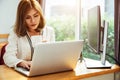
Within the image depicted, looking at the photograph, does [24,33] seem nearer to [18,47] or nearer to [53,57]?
[18,47]

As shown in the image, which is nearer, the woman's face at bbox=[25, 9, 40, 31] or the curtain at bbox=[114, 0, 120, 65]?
the woman's face at bbox=[25, 9, 40, 31]

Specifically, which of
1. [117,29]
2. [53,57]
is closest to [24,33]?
[53,57]

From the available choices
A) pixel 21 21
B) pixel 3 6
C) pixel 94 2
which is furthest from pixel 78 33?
pixel 21 21

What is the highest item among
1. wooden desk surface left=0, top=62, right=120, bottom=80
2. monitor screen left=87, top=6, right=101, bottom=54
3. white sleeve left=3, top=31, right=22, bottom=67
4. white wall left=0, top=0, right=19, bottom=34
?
white wall left=0, top=0, right=19, bottom=34

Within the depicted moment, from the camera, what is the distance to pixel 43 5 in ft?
9.99

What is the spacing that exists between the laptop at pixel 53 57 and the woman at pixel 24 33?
0.27 meters

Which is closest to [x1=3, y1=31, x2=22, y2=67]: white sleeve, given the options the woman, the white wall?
the woman

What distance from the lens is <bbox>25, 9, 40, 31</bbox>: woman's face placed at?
1611 millimetres

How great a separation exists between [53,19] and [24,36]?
1.53 m

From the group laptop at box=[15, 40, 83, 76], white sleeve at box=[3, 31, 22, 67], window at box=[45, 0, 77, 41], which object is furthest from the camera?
window at box=[45, 0, 77, 41]

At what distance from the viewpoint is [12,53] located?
63.3 inches

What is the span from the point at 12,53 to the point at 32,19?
1.01ft

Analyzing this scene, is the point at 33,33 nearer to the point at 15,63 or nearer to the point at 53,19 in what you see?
the point at 15,63

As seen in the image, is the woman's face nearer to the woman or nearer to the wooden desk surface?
the woman
